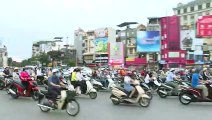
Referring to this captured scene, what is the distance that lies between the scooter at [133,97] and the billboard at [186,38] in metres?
52.2

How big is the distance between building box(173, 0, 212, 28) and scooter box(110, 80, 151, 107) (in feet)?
271

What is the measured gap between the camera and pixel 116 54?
68.9 m

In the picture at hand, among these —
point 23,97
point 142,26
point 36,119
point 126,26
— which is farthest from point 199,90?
point 126,26

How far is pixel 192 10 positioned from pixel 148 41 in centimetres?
4160

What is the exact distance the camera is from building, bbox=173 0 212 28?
311 ft

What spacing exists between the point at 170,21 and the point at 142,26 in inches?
1099

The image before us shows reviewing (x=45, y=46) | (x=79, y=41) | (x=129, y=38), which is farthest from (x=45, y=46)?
(x=129, y=38)

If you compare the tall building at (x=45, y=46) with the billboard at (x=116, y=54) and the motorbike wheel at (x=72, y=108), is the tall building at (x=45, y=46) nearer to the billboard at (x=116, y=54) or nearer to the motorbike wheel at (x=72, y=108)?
the billboard at (x=116, y=54)

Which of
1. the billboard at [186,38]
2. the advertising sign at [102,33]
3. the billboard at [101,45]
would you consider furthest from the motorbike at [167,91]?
the advertising sign at [102,33]

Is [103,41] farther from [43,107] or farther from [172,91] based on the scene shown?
[43,107]

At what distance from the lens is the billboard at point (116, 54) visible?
66.6 meters

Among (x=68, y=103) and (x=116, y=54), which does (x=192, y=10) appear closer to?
(x=116, y=54)

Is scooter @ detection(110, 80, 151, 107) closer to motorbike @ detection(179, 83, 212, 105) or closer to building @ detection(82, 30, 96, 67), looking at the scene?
motorbike @ detection(179, 83, 212, 105)

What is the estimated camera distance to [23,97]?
60.4ft
